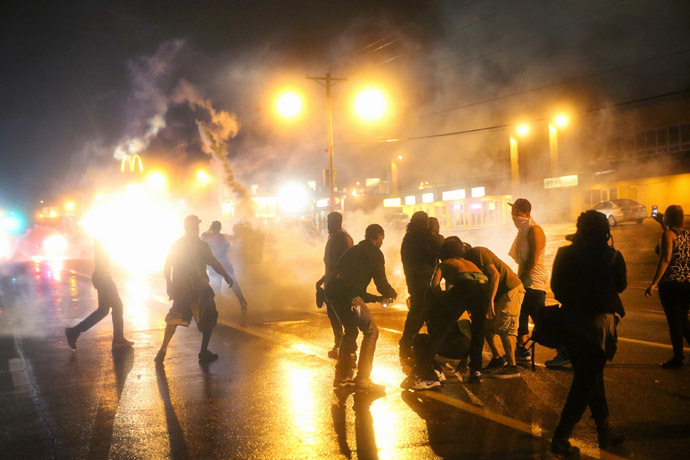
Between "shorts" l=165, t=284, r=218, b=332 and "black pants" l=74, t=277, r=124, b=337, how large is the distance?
5.35 feet

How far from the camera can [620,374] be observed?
21.4 ft

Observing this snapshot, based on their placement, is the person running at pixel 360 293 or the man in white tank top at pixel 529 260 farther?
the man in white tank top at pixel 529 260

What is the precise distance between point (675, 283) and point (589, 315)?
9.28 ft

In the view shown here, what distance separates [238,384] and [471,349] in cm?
246

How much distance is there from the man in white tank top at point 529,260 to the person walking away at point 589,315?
2422mm

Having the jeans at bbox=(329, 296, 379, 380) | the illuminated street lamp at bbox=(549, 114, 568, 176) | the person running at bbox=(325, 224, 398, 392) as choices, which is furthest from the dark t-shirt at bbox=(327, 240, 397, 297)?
the illuminated street lamp at bbox=(549, 114, 568, 176)

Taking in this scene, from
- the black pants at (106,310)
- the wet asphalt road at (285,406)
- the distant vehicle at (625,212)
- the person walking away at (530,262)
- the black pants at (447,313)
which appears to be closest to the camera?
the wet asphalt road at (285,406)

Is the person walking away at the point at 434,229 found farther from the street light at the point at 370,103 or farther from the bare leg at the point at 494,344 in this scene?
the street light at the point at 370,103

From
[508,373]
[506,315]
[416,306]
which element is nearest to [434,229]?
[416,306]

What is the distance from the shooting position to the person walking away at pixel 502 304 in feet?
21.4

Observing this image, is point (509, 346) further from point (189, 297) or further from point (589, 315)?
point (189, 297)

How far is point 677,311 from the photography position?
21.9 ft

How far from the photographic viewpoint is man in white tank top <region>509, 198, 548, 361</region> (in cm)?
704

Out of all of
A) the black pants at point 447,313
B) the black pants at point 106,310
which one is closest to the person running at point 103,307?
the black pants at point 106,310
